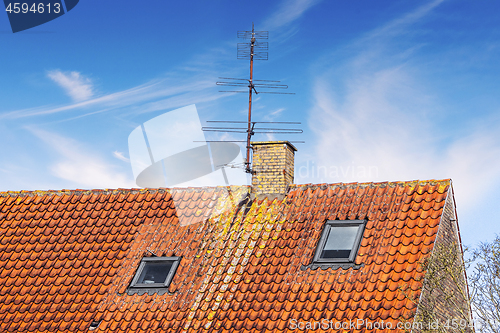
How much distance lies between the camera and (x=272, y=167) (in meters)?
12.7

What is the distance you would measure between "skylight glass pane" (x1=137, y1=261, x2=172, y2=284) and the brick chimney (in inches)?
111

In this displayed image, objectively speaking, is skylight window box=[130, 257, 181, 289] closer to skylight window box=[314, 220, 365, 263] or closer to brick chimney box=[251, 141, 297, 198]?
brick chimney box=[251, 141, 297, 198]

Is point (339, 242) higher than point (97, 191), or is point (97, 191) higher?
point (97, 191)

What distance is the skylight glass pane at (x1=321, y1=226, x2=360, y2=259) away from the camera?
33.5 feet

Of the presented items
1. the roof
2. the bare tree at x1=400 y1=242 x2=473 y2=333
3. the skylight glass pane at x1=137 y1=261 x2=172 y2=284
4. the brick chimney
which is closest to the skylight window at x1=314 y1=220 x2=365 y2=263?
the roof

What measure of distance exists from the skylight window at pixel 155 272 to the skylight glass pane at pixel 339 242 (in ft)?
10.4

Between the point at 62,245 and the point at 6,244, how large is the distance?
139 centimetres

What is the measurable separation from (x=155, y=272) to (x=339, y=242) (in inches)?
154

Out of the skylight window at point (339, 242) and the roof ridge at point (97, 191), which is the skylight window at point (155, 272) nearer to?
the roof ridge at point (97, 191)

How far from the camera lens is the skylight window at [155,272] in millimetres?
10586

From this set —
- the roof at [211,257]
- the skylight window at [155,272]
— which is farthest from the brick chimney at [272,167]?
the skylight window at [155,272]

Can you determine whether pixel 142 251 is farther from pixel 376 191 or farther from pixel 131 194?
pixel 376 191

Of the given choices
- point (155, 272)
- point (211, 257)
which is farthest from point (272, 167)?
point (155, 272)

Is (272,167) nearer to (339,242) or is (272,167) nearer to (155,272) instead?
(339,242)
